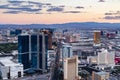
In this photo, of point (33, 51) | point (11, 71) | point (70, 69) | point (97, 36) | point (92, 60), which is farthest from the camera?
point (97, 36)

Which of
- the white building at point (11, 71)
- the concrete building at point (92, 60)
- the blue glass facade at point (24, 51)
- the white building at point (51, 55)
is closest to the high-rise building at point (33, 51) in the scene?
the blue glass facade at point (24, 51)

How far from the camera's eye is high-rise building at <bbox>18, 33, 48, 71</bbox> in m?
9.08

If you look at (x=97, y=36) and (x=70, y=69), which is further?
(x=97, y=36)

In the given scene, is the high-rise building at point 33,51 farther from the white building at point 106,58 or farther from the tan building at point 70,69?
the white building at point 106,58

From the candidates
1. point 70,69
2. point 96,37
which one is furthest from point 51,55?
point 96,37

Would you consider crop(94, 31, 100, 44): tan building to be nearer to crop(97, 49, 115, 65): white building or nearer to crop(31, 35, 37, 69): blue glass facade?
crop(97, 49, 115, 65): white building

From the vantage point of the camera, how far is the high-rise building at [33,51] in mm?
9078

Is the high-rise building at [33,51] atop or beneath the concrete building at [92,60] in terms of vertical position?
atop

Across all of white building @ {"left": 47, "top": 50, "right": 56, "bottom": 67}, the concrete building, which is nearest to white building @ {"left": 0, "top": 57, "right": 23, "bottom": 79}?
white building @ {"left": 47, "top": 50, "right": 56, "bottom": 67}

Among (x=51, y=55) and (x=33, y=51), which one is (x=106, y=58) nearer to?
(x=51, y=55)

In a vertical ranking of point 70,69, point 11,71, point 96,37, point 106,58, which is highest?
point 96,37

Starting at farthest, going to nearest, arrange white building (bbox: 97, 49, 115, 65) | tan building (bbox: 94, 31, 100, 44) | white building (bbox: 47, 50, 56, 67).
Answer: tan building (bbox: 94, 31, 100, 44)
white building (bbox: 47, 50, 56, 67)
white building (bbox: 97, 49, 115, 65)

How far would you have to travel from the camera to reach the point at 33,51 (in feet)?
30.3

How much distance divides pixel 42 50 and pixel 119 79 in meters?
3.12
